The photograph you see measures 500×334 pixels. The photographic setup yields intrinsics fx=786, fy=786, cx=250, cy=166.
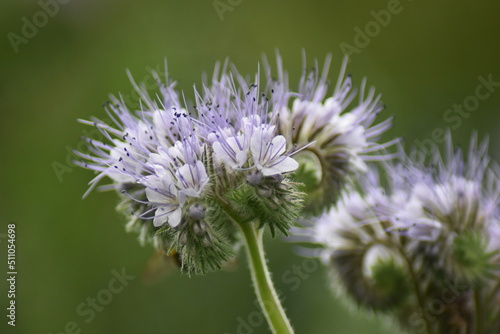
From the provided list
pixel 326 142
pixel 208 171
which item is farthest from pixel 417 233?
pixel 208 171

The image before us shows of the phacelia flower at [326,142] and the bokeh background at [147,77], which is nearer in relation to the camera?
the phacelia flower at [326,142]

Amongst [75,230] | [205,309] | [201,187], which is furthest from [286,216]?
[75,230]

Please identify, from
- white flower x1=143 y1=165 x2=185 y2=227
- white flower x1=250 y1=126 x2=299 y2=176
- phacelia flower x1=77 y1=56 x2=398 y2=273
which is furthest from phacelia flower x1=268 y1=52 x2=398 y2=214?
white flower x1=143 y1=165 x2=185 y2=227

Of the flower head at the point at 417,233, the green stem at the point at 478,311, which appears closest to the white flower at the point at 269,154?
the flower head at the point at 417,233

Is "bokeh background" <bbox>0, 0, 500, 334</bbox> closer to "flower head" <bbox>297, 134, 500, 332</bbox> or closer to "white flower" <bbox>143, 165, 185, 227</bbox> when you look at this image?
"flower head" <bbox>297, 134, 500, 332</bbox>

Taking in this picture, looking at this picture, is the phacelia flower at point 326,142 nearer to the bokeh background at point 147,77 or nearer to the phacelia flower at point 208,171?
the phacelia flower at point 208,171

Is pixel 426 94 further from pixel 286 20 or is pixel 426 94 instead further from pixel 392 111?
pixel 286 20
